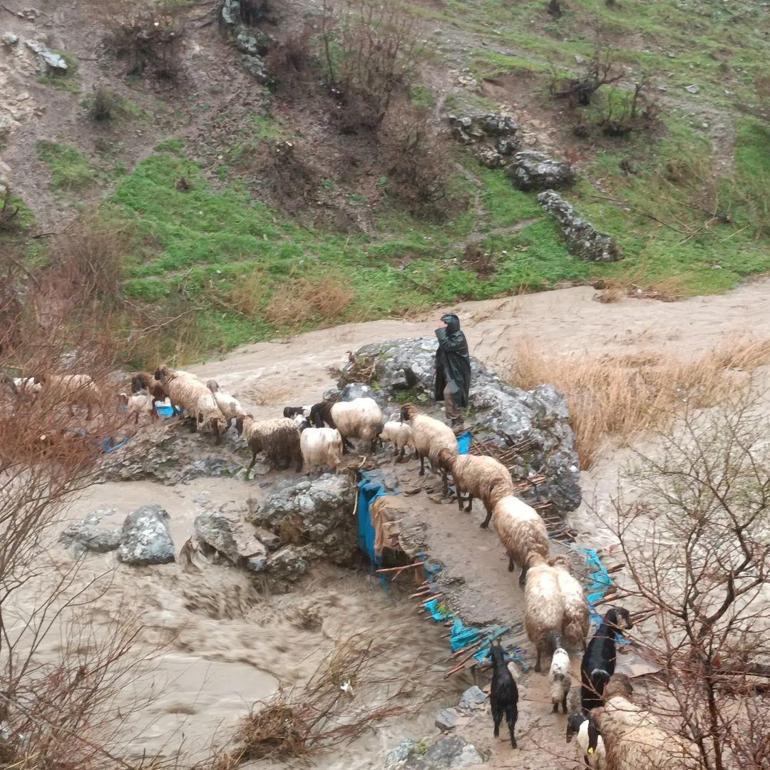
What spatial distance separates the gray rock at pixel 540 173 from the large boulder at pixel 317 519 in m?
17.4

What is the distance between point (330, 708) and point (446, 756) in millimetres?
1202

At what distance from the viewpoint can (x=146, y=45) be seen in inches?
976

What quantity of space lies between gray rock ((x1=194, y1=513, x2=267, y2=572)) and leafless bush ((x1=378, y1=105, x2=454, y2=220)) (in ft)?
52.9

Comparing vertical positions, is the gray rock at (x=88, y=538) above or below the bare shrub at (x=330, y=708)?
below

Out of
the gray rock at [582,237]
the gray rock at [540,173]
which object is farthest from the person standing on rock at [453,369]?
the gray rock at [540,173]

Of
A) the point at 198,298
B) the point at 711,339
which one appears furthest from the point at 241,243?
the point at 711,339

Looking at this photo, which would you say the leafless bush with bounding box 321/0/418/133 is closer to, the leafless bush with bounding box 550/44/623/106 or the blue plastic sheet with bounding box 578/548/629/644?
the leafless bush with bounding box 550/44/623/106

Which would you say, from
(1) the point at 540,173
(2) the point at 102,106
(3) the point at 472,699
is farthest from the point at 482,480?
(2) the point at 102,106

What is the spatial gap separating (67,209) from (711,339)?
51.3ft

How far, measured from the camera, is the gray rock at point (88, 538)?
355 inches

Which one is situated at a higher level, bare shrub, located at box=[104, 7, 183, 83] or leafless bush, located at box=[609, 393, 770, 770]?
bare shrub, located at box=[104, 7, 183, 83]

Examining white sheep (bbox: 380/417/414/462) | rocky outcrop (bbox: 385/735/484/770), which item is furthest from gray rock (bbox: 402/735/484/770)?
white sheep (bbox: 380/417/414/462)

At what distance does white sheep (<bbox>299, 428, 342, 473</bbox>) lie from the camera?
1016 cm

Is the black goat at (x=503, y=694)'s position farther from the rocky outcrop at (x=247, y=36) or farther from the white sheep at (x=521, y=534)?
the rocky outcrop at (x=247, y=36)
